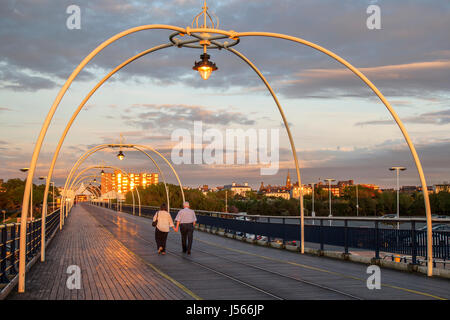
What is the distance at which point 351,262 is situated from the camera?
51.4 feet

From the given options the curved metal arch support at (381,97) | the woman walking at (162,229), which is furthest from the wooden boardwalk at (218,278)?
the curved metal arch support at (381,97)

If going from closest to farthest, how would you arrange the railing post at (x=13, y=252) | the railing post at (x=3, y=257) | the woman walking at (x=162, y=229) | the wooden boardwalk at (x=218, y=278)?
1. the wooden boardwalk at (x=218, y=278)
2. the railing post at (x=3, y=257)
3. the railing post at (x=13, y=252)
4. the woman walking at (x=162, y=229)

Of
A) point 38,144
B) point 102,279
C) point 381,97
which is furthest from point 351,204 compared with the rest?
point 38,144

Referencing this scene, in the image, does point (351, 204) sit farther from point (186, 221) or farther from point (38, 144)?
point (38, 144)

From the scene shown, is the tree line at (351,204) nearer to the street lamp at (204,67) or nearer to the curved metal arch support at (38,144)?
the street lamp at (204,67)

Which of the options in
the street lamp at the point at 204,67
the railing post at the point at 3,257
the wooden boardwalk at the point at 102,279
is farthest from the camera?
the street lamp at the point at 204,67

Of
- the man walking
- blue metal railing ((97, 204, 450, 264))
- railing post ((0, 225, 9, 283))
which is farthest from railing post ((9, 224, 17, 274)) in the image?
blue metal railing ((97, 204, 450, 264))

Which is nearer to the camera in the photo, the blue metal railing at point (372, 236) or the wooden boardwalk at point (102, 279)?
the wooden boardwalk at point (102, 279)

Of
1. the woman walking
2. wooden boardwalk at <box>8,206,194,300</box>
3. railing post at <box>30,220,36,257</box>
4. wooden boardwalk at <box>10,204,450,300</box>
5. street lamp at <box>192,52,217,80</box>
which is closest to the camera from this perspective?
wooden boardwalk at <box>8,206,194,300</box>

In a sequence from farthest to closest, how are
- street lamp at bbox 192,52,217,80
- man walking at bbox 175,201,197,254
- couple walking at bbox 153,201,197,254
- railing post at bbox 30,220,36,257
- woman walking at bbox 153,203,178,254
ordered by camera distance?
man walking at bbox 175,201,197,254 < couple walking at bbox 153,201,197,254 < woman walking at bbox 153,203,178,254 < railing post at bbox 30,220,36,257 < street lamp at bbox 192,52,217,80

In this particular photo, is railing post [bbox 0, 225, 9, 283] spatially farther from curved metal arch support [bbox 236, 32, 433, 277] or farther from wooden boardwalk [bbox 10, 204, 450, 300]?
curved metal arch support [bbox 236, 32, 433, 277]

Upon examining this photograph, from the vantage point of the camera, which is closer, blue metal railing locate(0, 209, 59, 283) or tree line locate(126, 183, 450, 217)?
blue metal railing locate(0, 209, 59, 283)
